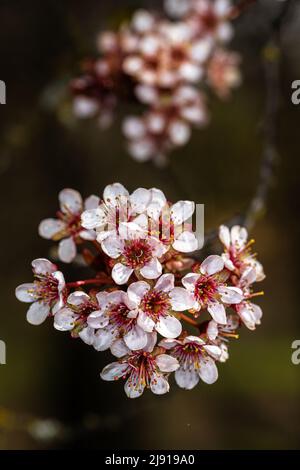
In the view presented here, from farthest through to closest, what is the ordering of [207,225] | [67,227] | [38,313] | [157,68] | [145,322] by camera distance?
1. [207,225]
2. [157,68]
3. [67,227]
4. [38,313]
5. [145,322]

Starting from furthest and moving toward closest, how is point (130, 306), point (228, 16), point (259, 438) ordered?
point (259, 438) → point (228, 16) → point (130, 306)

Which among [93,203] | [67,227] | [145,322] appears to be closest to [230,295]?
[145,322]

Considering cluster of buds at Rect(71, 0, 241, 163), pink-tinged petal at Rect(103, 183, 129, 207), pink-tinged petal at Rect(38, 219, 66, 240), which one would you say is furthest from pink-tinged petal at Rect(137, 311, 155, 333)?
cluster of buds at Rect(71, 0, 241, 163)

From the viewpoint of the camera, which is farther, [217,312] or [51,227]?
[51,227]

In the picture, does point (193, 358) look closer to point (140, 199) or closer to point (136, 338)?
point (136, 338)

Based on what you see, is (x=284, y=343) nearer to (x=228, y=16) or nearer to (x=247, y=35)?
(x=247, y=35)

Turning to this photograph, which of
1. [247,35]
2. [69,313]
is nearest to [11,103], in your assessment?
[247,35]

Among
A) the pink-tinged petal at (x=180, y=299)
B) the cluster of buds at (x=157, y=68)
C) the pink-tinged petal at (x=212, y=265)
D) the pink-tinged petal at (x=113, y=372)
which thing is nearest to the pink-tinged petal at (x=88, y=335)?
the pink-tinged petal at (x=113, y=372)
